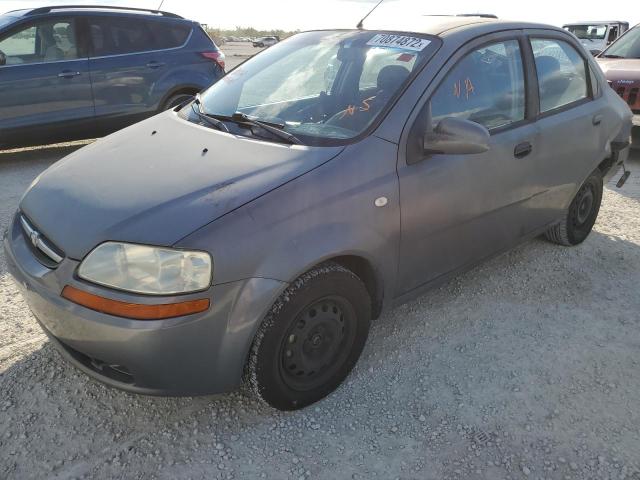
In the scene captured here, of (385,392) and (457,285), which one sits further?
(457,285)

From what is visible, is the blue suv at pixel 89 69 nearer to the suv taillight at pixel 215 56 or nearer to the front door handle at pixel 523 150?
the suv taillight at pixel 215 56

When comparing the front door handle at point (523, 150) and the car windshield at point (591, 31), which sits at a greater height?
the front door handle at point (523, 150)

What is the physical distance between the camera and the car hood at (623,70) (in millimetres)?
7082

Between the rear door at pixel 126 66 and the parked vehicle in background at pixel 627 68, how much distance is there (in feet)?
18.7

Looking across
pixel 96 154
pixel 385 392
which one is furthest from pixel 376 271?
pixel 96 154

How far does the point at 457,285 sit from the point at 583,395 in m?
1.17

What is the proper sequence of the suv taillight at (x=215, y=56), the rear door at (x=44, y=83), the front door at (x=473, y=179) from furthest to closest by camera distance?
the suv taillight at (x=215, y=56), the rear door at (x=44, y=83), the front door at (x=473, y=179)

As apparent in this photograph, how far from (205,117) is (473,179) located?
1475mm

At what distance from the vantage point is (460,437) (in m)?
2.41

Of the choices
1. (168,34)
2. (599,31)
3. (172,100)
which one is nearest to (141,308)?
(172,100)

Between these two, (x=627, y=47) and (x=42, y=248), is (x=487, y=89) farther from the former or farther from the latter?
(x=627, y=47)

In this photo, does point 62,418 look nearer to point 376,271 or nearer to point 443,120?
point 376,271

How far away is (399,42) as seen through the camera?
294 cm

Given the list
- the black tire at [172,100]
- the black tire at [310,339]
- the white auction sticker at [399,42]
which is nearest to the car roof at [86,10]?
the black tire at [172,100]
